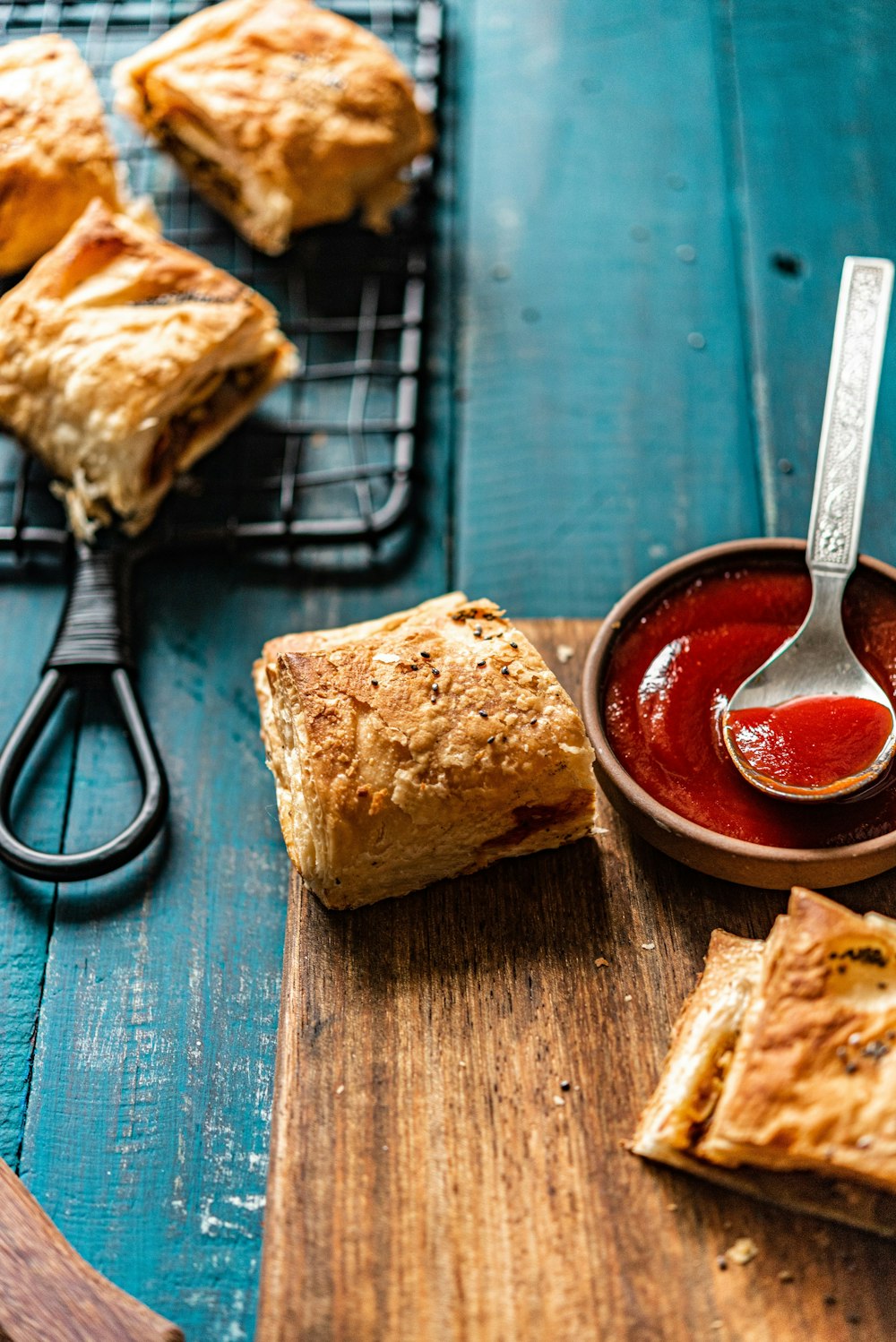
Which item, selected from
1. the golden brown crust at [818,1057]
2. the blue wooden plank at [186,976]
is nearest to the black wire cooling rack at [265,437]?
the blue wooden plank at [186,976]

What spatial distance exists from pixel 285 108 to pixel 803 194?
177 cm

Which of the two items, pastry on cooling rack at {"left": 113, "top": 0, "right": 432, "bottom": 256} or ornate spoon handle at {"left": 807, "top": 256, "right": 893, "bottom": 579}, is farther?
pastry on cooling rack at {"left": 113, "top": 0, "right": 432, "bottom": 256}

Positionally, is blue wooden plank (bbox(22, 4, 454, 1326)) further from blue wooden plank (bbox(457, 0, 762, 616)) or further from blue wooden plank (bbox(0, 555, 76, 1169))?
blue wooden plank (bbox(457, 0, 762, 616))

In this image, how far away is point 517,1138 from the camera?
2.40 m

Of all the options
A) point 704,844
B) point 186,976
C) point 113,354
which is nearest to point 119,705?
point 186,976

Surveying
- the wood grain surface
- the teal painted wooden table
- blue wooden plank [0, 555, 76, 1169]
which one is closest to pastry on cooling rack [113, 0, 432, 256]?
the teal painted wooden table

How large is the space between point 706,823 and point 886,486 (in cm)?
152

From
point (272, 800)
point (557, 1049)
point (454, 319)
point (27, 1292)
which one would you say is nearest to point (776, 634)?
point (557, 1049)

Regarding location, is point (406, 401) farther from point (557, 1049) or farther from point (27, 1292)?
point (27, 1292)

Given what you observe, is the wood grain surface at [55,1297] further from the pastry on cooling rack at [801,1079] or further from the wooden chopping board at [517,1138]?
the pastry on cooling rack at [801,1079]

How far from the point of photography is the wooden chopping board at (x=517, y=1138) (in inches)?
87.0

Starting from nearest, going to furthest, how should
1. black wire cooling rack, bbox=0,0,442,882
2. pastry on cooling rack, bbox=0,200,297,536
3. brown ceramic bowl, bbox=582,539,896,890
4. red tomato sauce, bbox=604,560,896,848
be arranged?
brown ceramic bowl, bbox=582,539,896,890 → red tomato sauce, bbox=604,560,896,848 → black wire cooling rack, bbox=0,0,442,882 → pastry on cooling rack, bbox=0,200,297,536

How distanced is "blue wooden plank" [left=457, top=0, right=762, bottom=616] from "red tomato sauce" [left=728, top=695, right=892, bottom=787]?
3.03ft

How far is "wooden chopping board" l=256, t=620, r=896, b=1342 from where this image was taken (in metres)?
2.21
